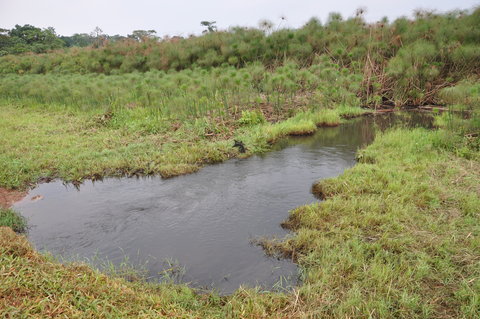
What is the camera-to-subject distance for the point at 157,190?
5.73 meters

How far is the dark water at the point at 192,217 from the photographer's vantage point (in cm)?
377

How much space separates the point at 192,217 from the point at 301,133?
5.14 meters

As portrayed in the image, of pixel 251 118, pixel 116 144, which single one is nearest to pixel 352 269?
pixel 116 144

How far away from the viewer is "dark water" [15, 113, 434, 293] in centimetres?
377

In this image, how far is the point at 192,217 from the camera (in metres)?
4.84

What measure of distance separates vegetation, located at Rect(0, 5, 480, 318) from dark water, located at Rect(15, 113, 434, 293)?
0.32 meters

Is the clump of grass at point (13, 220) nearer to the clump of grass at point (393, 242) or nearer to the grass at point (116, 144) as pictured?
the grass at point (116, 144)

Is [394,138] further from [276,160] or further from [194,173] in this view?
A: [194,173]

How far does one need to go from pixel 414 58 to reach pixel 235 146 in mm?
8496

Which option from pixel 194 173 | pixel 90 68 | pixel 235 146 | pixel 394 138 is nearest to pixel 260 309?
pixel 194 173

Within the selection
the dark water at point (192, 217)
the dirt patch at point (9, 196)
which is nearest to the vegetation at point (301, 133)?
the dirt patch at point (9, 196)

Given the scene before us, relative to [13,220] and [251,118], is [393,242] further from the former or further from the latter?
[251,118]

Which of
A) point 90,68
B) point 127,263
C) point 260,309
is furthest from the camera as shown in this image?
point 90,68

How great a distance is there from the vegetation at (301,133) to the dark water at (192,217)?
316 millimetres
